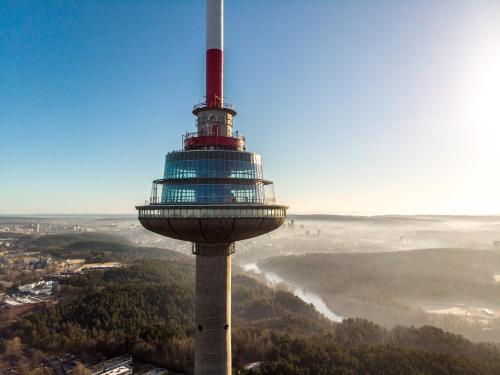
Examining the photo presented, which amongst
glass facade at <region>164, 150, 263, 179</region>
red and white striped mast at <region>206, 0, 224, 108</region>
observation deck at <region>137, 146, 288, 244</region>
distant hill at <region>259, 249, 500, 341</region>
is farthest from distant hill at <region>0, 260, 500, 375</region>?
distant hill at <region>259, 249, 500, 341</region>

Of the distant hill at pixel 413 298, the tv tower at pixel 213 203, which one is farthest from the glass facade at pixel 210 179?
the distant hill at pixel 413 298

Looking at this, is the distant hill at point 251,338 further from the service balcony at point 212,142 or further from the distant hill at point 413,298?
the distant hill at point 413,298

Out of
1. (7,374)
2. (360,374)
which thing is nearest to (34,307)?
(7,374)

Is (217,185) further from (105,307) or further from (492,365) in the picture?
(105,307)

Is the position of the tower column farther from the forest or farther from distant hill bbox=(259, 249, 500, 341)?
distant hill bbox=(259, 249, 500, 341)

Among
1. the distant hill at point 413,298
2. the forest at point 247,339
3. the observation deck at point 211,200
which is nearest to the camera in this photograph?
the observation deck at point 211,200

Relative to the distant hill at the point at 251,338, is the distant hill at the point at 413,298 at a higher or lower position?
lower

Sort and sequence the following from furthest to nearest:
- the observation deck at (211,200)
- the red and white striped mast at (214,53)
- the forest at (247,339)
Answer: the forest at (247,339) < the red and white striped mast at (214,53) < the observation deck at (211,200)

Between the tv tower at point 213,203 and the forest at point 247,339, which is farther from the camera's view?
the forest at point 247,339

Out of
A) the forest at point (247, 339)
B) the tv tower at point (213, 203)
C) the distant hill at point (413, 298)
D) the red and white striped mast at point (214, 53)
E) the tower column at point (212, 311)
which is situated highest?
the red and white striped mast at point (214, 53)

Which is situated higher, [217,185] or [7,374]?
[217,185]
